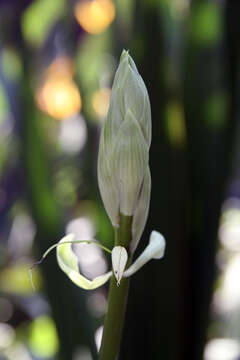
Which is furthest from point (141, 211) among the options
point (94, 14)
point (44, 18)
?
point (44, 18)

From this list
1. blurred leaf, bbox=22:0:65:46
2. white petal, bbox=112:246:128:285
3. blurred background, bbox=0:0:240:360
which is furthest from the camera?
blurred leaf, bbox=22:0:65:46

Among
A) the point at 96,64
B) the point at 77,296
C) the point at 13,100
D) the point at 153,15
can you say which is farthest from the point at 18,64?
the point at 96,64

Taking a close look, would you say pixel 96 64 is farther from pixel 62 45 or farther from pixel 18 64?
pixel 18 64

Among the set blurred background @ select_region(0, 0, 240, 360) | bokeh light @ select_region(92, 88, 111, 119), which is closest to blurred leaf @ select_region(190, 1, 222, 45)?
blurred background @ select_region(0, 0, 240, 360)

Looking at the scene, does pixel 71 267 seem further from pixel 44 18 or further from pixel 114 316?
pixel 44 18

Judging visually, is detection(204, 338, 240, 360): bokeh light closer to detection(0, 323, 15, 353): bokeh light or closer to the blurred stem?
detection(0, 323, 15, 353): bokeh light

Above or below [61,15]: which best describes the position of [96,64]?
below
